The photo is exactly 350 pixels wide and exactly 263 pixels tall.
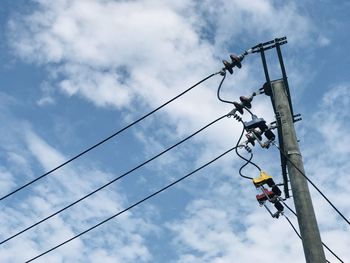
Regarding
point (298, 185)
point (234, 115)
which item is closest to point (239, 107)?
point (234, 115)

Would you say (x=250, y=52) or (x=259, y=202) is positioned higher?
(x=250, y=52)

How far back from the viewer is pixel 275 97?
24.8 feet

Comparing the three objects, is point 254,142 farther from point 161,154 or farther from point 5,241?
point 5,241

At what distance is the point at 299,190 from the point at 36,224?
6200mm

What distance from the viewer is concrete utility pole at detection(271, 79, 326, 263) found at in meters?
→ 5.96

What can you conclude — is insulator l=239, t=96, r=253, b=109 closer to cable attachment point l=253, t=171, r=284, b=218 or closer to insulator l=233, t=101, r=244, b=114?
insulator l=233, t=101, r=244, b=114

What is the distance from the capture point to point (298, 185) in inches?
256

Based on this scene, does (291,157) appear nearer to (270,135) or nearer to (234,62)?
(270,135)

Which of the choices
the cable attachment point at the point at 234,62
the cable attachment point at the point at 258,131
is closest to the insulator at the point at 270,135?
the cable attachment point at the point at 258,131

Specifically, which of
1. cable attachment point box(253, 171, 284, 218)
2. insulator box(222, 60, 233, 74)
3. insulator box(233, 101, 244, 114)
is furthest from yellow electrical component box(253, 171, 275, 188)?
insulator box(222, 60, 233, 74)

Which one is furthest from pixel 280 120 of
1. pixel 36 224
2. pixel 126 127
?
pixel 36 224

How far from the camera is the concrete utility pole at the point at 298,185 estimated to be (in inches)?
235

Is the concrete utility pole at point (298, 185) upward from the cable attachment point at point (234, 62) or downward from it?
downward

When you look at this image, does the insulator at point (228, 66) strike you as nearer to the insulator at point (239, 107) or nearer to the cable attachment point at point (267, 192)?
the insulator at point (239, 107)
